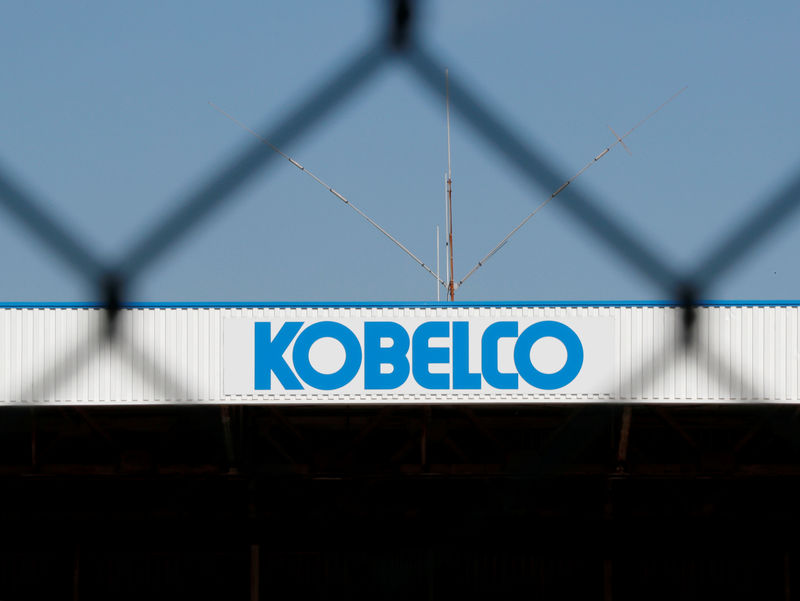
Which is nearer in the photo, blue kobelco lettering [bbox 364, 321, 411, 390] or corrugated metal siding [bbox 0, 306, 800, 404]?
corrugated metal siding [bbox 0, 306, 800, 404]

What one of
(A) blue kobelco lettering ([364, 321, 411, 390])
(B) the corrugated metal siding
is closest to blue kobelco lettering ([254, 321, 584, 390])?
(A) blue kobelco lettering ([364, 321, 411, 390])

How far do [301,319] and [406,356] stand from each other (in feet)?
6.92

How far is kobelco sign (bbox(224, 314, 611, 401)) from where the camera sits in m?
19.9

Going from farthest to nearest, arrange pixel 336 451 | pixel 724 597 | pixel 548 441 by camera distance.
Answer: pixel 336 451
pixel 724 597
pixel 548 441

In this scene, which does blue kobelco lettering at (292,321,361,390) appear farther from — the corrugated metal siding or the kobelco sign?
the corrugated metal siding

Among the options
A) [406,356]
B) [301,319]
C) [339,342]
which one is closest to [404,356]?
[406,356]

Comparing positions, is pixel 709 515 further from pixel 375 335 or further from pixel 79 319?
pixel 79 319

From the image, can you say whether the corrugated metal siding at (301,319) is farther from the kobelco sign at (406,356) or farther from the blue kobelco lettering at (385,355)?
the blue kobelco lettering at (385,355)

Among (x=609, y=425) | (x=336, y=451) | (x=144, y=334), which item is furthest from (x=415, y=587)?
(x=144, y=334)

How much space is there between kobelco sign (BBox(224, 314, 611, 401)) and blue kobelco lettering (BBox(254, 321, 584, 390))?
19 mm

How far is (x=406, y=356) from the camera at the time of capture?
65.8ft

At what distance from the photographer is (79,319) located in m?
20.0

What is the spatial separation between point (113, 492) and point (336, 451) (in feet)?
18.2

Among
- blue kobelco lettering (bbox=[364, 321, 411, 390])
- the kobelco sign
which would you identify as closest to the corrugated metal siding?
the kobelco sign
